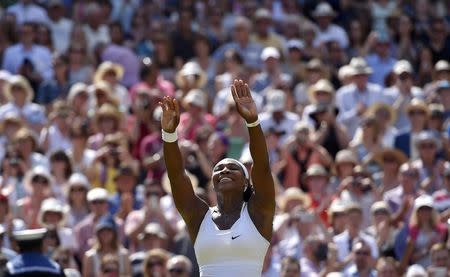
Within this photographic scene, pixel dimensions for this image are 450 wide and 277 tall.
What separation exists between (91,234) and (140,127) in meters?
2.82

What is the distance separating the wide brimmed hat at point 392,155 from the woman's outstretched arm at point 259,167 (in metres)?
6.78

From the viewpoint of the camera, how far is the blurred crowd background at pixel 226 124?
15156mm

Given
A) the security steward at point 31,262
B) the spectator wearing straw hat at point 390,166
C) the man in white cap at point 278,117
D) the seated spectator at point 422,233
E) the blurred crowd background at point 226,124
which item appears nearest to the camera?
the security steward at point 31,262

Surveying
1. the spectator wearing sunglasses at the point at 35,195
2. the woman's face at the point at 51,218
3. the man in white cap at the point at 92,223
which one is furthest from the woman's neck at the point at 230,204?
the spectator wearing sunglasses at the point at 35,195

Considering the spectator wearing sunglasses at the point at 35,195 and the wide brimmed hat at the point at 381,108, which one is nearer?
the spectator wearing sunglasses at the point at 35,195

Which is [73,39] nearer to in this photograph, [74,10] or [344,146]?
[74,10]

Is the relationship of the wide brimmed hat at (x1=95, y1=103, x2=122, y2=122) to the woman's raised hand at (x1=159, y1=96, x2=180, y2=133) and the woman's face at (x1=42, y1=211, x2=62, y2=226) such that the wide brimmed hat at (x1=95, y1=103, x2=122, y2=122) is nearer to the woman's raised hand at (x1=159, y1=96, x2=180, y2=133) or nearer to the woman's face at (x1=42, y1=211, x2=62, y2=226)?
the woman's face at (x1=42, y1=211, x2=62, y2=226)

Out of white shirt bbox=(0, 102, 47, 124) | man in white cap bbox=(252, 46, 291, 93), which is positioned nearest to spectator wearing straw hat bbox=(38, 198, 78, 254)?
white shirt bbox=(0, 102, 47, 124)

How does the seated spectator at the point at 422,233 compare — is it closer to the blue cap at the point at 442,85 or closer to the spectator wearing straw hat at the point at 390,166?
the spectator wearing straw hat at the point at 390,166

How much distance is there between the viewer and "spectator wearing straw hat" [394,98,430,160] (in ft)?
57.3

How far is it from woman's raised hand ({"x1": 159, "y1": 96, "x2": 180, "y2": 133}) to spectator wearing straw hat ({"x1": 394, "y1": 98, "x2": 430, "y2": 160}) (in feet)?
25.0

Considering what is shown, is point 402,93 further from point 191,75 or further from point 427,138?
point 191,75

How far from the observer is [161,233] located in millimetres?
15203

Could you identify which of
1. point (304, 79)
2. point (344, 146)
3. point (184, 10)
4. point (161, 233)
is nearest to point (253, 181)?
point (161, 233)
